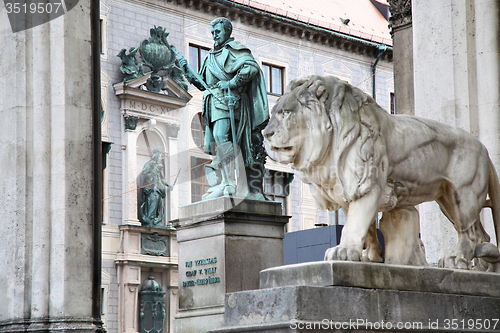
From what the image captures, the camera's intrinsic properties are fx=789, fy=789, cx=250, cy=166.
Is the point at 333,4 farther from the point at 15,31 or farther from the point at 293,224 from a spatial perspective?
the point at 15,31

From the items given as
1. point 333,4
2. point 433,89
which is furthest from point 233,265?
point 333,4

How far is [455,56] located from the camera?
842 cm

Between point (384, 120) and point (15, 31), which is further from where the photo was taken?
point (15, 31)

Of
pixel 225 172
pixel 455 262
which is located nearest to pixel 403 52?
pixel 225 172

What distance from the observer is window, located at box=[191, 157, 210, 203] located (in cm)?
2938

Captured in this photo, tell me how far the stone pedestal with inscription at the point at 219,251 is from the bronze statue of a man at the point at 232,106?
698 millimetres

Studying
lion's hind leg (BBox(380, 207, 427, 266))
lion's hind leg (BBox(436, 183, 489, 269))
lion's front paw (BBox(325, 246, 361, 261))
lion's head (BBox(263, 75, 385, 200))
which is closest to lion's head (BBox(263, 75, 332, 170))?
lion's head (BBox(263, 75, 385, 200))

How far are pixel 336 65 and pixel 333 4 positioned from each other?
3342 millimetres

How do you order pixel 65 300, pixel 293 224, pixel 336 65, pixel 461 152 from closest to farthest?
pixel 461 152 < pixel 65 300 < pixel 293 224 < pixel 336 65

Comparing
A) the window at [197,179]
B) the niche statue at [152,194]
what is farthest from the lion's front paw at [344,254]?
the window at [197,179]

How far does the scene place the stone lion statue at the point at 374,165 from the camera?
5172mm

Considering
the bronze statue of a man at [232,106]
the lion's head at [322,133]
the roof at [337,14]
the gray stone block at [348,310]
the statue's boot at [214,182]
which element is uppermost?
the roof at [337,14]

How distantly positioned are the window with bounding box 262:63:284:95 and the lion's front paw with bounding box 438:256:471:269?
1035 inches

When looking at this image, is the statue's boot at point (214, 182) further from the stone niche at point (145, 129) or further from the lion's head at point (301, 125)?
the stone niche at point (145, 129)
